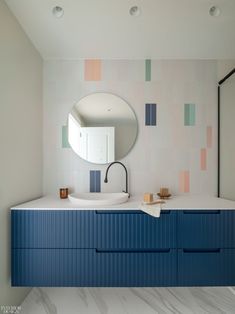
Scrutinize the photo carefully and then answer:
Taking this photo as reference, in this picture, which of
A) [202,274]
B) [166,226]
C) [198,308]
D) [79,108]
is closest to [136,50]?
[79,108]

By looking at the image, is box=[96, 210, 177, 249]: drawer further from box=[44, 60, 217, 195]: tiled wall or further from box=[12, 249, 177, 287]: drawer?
box=[44, 60, 217, 195]: tiled wall

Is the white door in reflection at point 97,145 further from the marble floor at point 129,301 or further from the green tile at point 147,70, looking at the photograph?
the marble floor at point 129,301

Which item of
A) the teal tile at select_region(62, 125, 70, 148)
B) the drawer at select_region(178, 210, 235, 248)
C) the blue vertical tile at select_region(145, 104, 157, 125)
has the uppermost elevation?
the blue vertical tile at select_region(145, 104, 157, 125)

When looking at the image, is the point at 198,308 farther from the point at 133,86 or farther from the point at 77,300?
the point at 133,86

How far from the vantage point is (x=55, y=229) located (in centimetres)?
142

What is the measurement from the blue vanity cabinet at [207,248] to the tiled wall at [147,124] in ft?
1.94

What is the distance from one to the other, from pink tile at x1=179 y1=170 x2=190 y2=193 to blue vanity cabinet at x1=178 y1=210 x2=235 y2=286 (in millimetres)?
581

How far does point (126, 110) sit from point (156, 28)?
0.73 metres

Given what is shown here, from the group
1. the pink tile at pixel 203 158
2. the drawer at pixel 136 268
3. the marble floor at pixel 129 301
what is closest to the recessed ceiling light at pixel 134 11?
the pink tile at pixel 203 158

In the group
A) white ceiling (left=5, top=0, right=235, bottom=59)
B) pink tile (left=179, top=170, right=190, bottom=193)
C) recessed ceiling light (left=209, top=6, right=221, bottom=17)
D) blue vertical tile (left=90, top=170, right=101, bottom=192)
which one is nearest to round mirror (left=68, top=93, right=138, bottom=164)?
blue vertical tile (left=90, top=170, right=101, bottom=192)

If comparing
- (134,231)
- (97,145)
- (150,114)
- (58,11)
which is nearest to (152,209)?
(134,231)

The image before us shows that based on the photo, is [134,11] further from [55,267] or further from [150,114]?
[55,267]

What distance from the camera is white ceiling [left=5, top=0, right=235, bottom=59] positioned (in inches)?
59.1

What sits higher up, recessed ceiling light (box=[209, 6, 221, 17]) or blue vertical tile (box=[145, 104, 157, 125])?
recessed ceiling light (box=[209, 6, 221, 17])
